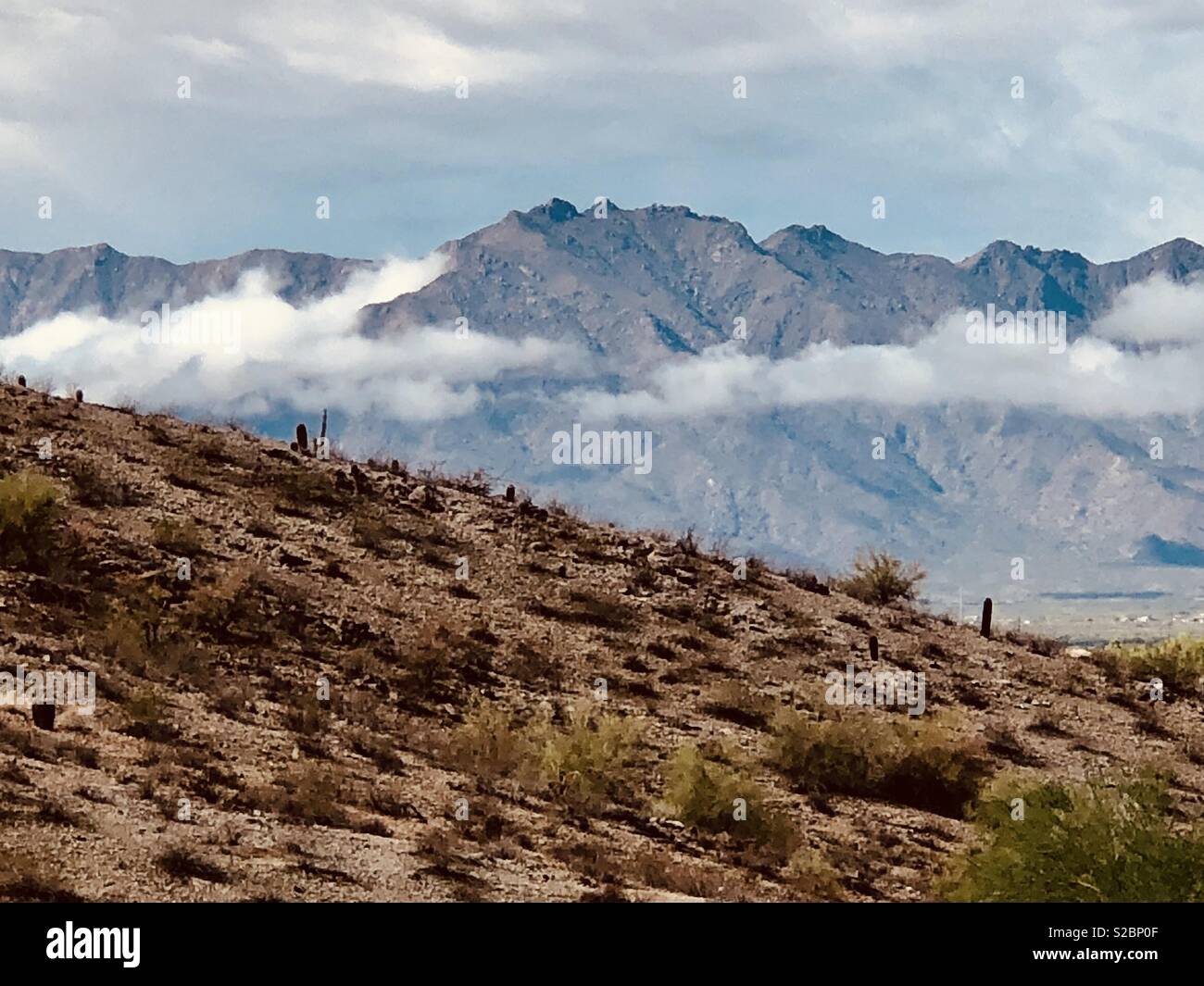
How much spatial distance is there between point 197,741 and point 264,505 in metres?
15.4

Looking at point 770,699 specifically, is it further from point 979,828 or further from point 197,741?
point 197,741

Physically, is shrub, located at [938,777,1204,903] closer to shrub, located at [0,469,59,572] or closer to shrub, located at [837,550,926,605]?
shrub, located at [0,469,59,572]

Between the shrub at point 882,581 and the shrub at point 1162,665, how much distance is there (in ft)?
19.3

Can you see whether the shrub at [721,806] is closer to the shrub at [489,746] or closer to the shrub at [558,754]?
the shrub at [558,754]

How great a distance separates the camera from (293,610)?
30562mm

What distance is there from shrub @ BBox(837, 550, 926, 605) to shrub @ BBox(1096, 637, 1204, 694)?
5.87 meters

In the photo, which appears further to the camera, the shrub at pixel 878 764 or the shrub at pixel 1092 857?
the shrub at pixel 878 764

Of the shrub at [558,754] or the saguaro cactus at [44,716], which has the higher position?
the saguaro cactus at [44,716]

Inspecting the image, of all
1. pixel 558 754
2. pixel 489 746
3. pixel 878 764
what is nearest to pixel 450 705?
pixel 489 746

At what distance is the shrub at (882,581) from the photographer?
42500 millimetres

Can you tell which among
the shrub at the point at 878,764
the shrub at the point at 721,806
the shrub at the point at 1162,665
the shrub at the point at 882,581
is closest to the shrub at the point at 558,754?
the shrub at the point at 721,806

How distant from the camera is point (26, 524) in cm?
2986
